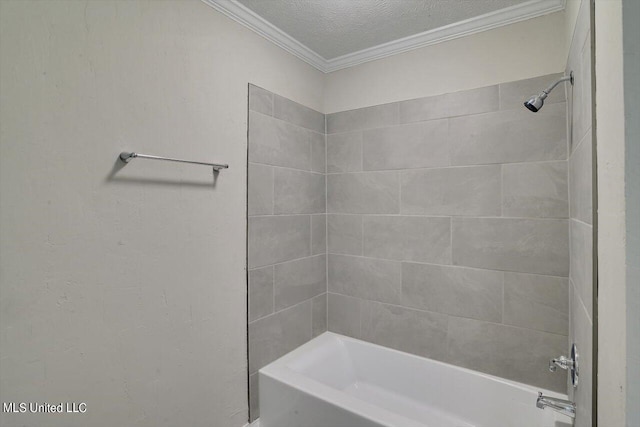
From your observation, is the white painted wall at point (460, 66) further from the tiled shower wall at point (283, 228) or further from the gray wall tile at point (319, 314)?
the gray wall tile at point (319, 314)

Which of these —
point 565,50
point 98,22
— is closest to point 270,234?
point 98,22

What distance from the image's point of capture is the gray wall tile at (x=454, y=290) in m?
1.80

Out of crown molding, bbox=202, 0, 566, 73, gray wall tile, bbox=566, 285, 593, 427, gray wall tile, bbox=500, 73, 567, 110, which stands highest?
crown molding, bbox=202, 0, 566, 73

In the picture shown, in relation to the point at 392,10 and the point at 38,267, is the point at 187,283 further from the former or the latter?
the point at 392,10

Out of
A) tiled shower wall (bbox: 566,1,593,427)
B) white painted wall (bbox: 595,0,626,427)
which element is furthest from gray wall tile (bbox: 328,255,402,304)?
white painted wall (bbox: 595,0,626,427)

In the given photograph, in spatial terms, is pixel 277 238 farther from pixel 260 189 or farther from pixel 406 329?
pixel 406 329

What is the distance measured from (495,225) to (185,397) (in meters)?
1.83

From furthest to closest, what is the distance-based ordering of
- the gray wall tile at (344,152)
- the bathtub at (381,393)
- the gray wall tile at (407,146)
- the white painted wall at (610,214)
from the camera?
the gray wall tile at (344,152) < the gray wall tile at (407,146) < the bathtub at (381,393) < the white painted wall at (610,214)

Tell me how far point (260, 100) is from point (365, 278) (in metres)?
1.38

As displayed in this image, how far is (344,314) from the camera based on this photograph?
236 centimetres

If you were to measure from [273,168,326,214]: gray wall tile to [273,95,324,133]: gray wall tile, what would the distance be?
34cm

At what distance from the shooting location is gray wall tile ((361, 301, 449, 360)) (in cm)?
198

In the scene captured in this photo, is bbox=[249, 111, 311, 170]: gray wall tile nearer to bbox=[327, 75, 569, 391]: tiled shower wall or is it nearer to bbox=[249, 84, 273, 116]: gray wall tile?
bbox=[249, 84, 273, 116]: gray wall tile

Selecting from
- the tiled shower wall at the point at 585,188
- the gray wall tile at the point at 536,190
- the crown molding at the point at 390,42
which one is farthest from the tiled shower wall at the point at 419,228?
the tiled shower wall at the point at 585,188
